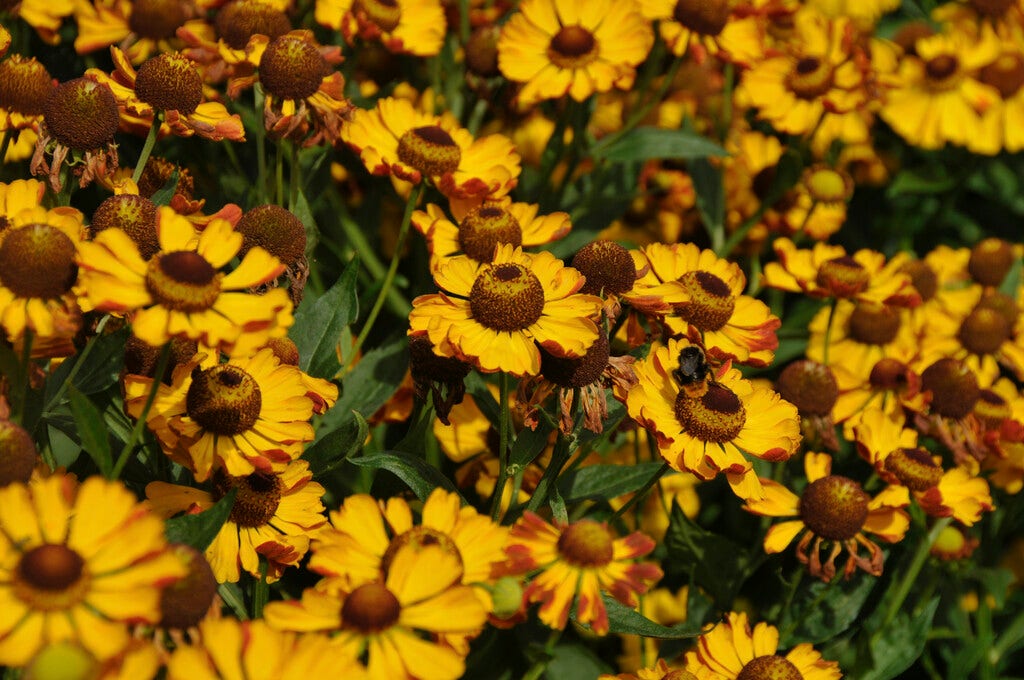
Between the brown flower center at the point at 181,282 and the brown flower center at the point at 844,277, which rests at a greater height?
the brown flower center at the point at 181,282

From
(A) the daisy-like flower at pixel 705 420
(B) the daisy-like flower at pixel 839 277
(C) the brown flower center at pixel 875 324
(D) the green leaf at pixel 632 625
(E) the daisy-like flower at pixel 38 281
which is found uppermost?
(E) the daisy-like flower at pixel 38 281

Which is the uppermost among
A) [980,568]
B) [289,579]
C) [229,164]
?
[229,164]

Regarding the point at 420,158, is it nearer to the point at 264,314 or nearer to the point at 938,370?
the point at 264,314

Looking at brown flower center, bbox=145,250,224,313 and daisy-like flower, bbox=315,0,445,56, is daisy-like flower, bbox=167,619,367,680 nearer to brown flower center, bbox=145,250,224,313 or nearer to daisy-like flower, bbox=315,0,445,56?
brown flower center, bbox=145,250,224,313

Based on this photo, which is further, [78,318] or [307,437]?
[307,437]

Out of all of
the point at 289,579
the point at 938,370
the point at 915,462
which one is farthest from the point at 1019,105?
the point at 289,579

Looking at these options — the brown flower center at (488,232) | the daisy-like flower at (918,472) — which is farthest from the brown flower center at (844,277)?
the brown flower center at (488,232)

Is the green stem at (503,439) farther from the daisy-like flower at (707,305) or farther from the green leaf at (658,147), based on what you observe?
the green leaf at (658,147)

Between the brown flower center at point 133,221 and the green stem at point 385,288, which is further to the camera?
the green stem at point 385,288
